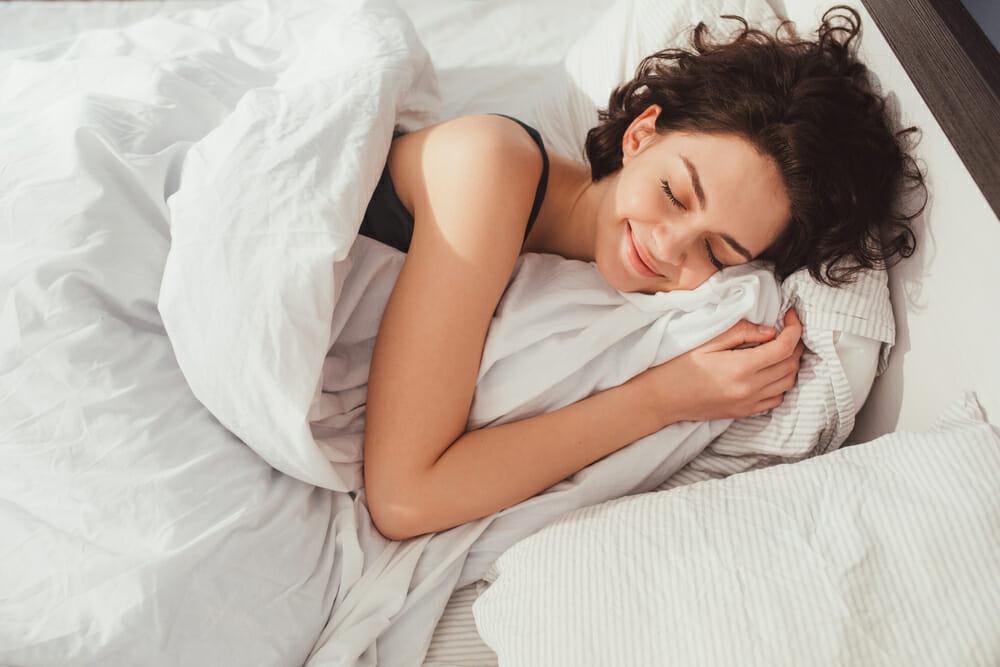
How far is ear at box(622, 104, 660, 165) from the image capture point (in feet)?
2.93

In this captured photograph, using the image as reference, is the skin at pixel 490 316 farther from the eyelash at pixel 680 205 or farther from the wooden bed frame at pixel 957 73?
the wooden bed frame at pixel 957 73

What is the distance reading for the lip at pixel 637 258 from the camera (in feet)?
2.77

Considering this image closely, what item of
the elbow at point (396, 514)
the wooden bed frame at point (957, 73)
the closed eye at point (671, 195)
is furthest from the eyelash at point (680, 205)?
the elbow at point (396, 514)

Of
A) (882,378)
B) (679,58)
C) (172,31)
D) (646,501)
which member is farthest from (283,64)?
(882,378)

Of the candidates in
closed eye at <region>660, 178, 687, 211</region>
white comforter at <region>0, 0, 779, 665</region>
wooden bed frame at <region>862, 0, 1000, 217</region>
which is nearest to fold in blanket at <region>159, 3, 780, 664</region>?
white comforter at <region>0, 0, 779, 665</region>

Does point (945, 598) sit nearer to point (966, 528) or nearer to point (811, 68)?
point (966, 528)

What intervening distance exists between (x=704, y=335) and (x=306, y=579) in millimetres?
557

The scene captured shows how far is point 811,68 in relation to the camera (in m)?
0.84

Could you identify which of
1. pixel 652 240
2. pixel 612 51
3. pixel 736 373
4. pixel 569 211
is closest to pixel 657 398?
pixel 736 373

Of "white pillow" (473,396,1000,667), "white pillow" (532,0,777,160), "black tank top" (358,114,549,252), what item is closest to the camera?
"white pillow" (473,396,1000,667)

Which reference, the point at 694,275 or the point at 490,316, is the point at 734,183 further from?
the point at 490,316

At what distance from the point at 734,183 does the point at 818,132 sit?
0.12m

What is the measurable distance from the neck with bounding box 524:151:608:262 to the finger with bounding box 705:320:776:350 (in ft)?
0.80

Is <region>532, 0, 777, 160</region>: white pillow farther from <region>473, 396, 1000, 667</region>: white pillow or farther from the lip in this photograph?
<region>473, 396, 1000, 667</region>: white pillow
